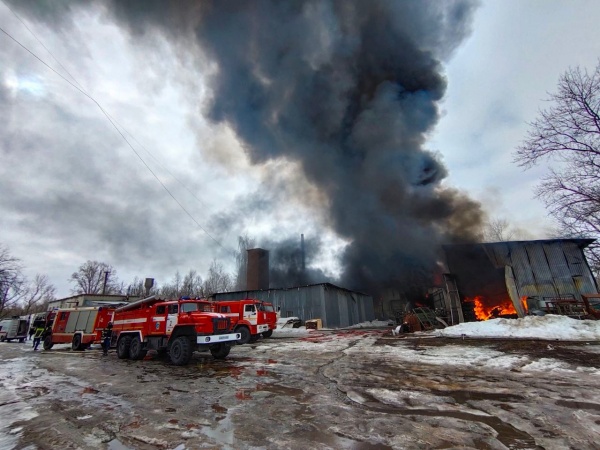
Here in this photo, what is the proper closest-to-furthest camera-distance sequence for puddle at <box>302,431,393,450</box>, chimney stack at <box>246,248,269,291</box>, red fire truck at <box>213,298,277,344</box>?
puddle at <box>302,431,393,450</box> < red fire truck at <box>213,298,277,344</box> < chimney stack at <box>246,248,269,291</box>

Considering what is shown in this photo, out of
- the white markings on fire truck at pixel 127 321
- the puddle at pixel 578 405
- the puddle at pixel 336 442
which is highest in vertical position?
the white markings on fire truck at pixel 127 321

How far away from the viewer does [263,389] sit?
6.20m

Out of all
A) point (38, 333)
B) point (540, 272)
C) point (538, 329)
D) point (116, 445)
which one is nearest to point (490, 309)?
point (540, 272)

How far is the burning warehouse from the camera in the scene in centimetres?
2170

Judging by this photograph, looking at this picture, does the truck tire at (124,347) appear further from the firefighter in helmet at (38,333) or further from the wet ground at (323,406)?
the firefighter in helmet at (38,333)

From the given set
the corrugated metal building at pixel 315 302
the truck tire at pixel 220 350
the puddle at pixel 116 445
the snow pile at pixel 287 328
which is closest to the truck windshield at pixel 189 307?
the truck tire at pixel 220 350

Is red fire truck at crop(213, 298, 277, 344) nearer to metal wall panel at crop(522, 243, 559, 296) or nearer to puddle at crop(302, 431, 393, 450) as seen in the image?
puddle at crop(302, 431, 393, 450)

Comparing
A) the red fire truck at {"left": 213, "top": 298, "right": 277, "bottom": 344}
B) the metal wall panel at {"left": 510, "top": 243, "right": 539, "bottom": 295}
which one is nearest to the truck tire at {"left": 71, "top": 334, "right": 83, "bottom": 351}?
the red fire truck at {"left": 213, "top": 298, "right": 277, "bottom": 344}

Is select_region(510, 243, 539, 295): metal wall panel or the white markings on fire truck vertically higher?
select_region(510, 243, 539, 295): metal wall panel

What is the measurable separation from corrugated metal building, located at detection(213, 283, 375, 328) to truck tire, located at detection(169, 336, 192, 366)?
1839cm

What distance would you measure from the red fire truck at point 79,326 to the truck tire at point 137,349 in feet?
19.8

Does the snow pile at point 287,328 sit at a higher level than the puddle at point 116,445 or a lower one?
higher

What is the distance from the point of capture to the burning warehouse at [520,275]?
21.7 metres

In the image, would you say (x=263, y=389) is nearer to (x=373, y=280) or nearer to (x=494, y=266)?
(x=494, y=266)
